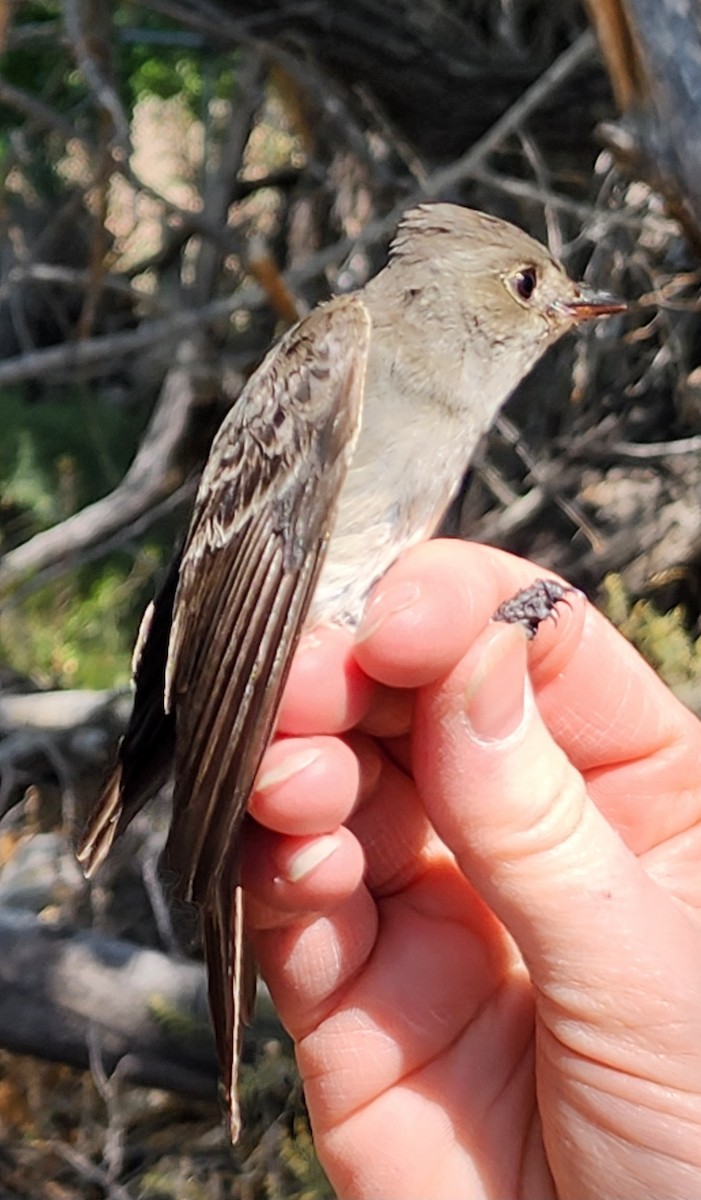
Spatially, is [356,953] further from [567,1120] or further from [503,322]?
[503,322]

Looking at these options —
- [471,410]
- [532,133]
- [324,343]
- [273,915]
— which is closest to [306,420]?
[324,343]

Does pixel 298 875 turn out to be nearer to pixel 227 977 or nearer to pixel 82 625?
pixel 227 977

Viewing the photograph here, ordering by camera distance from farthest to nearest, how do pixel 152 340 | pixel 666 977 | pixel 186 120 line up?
1. pixel 186 120
2. pixel 152 340
3. pixel 666 977

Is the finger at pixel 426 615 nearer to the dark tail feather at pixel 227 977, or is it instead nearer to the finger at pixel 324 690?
the finger at pixel 324 690

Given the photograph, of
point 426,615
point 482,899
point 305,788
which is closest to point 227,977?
point 305,788

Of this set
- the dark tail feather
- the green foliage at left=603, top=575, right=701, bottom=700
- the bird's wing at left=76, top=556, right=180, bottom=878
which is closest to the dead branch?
the green foliage at left=603, top=575, right=701, bottom=700

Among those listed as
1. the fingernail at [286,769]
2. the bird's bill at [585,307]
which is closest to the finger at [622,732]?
the fingernail at [286,769]

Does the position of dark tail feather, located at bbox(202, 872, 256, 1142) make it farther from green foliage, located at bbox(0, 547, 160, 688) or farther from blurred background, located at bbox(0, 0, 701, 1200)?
green foliage, located at bbox(0, 547, 160, 688)
